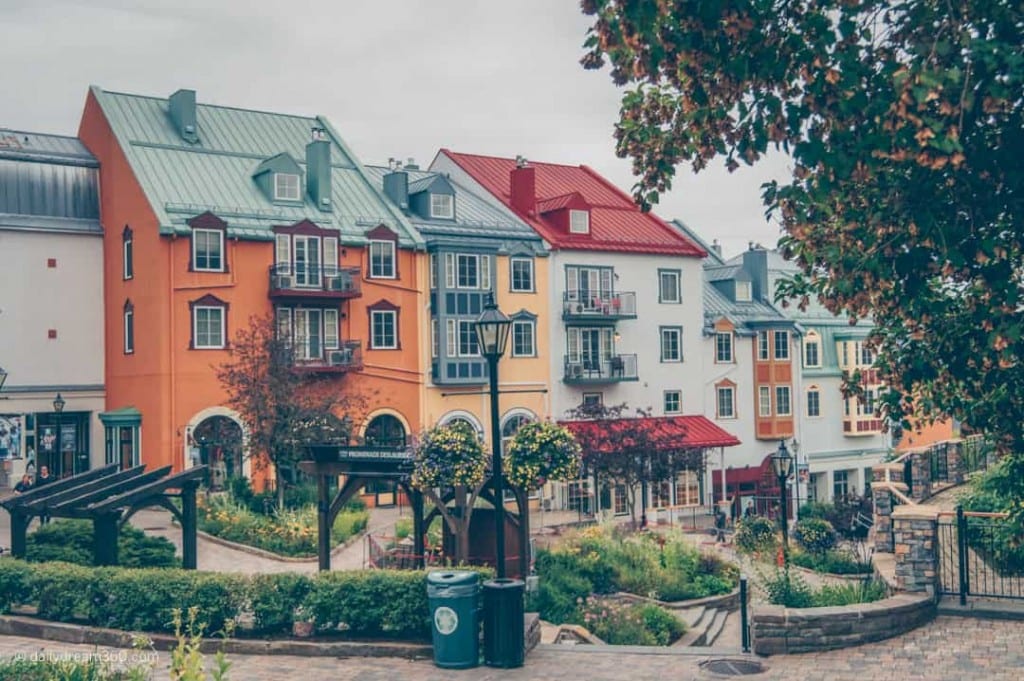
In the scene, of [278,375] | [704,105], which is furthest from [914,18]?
[278,375]

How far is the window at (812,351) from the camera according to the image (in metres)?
49.3

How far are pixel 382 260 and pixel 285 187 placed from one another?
4194 mm

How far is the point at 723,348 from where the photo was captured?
47.0 metres

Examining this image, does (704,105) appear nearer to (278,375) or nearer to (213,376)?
(278,375)

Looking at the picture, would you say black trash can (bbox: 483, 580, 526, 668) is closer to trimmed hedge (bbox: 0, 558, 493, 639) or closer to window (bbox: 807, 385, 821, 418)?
trimmed hedge (bbox: 0, 558, 493, 639)

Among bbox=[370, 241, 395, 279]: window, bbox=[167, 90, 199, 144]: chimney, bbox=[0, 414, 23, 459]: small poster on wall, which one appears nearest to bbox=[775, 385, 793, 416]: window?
bbox=[370, 241, 395, 279]: window

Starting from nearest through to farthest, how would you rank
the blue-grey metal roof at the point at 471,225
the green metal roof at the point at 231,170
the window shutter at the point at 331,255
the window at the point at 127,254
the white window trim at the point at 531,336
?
the green metal roof at the point at 231,170 → the window at the point at 127,254 → the window shutter at the point at 331,255 → the blue-grey metal roof at the point at 471,225 → the white window trim at the point at 531,336

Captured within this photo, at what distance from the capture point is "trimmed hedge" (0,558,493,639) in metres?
13.3

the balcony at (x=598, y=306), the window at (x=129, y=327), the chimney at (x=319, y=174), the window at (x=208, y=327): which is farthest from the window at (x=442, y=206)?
the window at (x=129, y=327)

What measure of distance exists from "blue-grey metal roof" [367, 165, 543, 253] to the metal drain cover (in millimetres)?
27289

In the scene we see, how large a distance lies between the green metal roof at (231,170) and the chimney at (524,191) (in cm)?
593

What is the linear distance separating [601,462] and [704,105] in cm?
2809

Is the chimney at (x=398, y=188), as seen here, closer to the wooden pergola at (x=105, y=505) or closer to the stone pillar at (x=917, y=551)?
the wooden pergola at (x=105, y=505)

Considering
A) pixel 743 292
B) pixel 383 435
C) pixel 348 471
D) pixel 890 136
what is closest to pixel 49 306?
pixel 383 435
